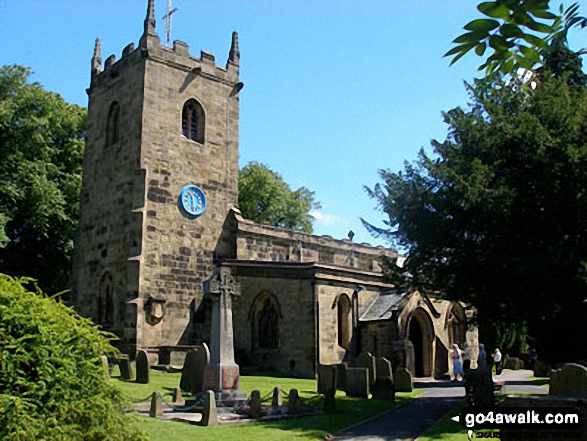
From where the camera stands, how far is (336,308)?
2697cm

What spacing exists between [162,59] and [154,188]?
6038mm

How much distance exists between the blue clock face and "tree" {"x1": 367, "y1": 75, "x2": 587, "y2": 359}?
11.4 m

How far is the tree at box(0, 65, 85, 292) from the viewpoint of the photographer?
2989cm

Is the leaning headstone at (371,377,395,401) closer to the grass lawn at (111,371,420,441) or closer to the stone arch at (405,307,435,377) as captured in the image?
the grass lawn at (111,371,420,441)

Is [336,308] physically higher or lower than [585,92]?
lower

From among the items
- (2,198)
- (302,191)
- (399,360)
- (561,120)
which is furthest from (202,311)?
(302,191)

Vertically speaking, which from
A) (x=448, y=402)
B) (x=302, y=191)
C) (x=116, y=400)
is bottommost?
(x=448, y=402)

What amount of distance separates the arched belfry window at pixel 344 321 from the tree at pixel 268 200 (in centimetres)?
2185

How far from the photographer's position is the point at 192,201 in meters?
28.2

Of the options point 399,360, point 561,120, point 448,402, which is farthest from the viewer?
point 399,360

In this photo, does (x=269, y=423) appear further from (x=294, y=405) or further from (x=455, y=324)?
(x=455, y=324)

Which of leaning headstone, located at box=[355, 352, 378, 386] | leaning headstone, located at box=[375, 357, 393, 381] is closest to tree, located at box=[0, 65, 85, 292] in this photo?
leaning headstone, located at box=[355, 352, 378, 386]

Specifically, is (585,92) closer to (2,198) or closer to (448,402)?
(448,402)

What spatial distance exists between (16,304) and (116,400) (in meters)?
1.66
